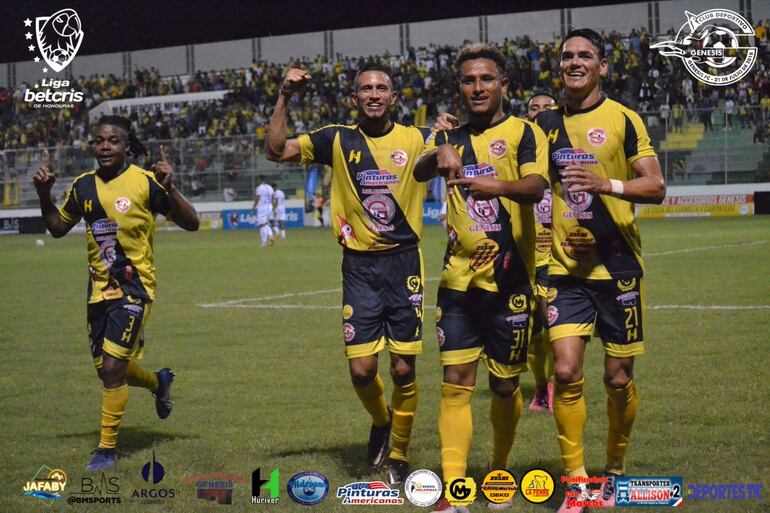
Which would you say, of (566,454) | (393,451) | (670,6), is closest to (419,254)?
(393,451)

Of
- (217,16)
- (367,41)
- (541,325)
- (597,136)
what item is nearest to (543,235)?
(541,325)

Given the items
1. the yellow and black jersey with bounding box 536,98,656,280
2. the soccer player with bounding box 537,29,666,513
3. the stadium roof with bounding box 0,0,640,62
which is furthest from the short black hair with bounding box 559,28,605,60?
the stadium roof with bounding box 0,0,640,62

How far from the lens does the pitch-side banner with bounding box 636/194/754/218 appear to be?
38.8m

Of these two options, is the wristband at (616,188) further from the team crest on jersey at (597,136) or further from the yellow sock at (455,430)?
the yellow sock at (455,430)

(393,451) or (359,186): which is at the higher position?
(359,186)

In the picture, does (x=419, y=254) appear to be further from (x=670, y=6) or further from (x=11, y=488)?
(x=670, y=6)

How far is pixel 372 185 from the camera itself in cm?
688

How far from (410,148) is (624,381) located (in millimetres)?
2086

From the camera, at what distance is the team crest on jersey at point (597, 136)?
19.6ft

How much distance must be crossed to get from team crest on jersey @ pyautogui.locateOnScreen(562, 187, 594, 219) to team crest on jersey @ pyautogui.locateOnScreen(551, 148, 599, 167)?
0.17 m

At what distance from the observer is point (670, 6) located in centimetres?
4794

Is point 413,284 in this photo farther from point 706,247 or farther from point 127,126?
point 706,247

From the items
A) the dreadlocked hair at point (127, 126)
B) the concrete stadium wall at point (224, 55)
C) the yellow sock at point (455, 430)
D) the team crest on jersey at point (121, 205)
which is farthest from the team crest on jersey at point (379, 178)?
the concrete stadium wall at point (224, 55)

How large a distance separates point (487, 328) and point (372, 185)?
1.42 m
